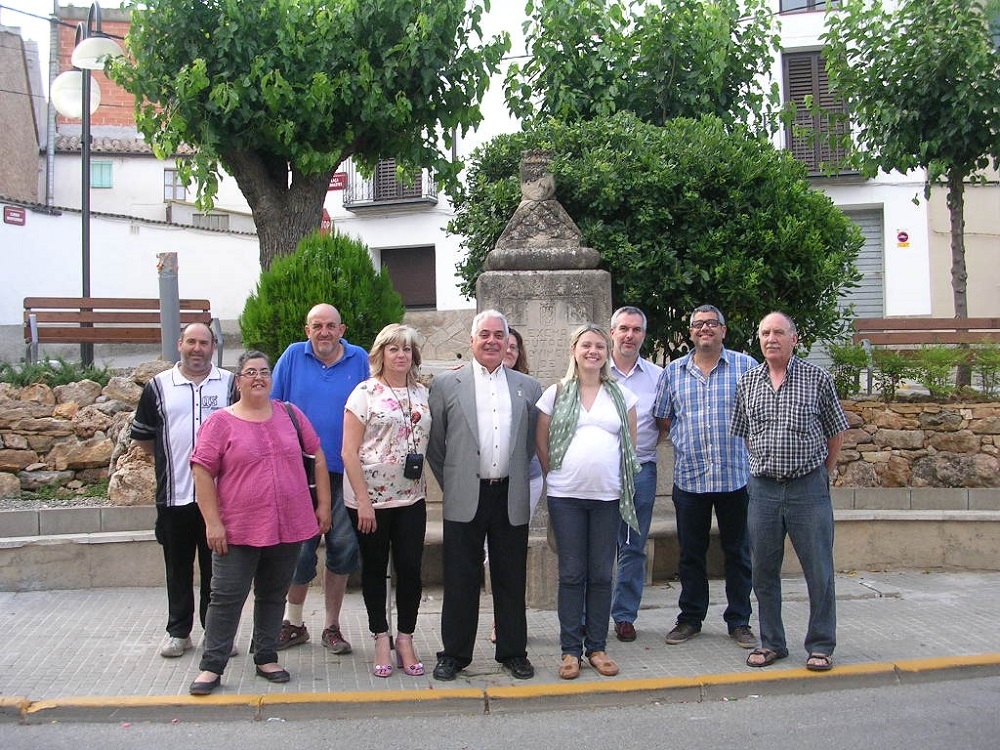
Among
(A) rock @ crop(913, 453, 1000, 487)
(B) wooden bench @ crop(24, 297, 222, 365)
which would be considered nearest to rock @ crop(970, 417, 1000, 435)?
(A) rock @ crop(913, 453, 1000, 487)

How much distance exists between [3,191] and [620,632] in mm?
21159

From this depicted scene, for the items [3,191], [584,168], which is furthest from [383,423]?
[3,191]

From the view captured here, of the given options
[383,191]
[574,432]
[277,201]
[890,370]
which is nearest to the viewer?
[574,432]

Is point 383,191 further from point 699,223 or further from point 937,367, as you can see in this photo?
point 937,367

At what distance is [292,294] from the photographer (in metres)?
8.80

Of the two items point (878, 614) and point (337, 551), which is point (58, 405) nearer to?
point (337, 551)

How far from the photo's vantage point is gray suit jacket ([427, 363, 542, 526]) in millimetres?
5262

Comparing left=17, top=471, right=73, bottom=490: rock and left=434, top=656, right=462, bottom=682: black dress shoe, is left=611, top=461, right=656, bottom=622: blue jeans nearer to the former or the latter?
left=434, top=656, right=462, bottom=682: black dress shoe

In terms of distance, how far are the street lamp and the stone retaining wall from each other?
818 cm

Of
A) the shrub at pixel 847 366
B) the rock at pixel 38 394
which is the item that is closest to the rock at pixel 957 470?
the shrub at pixel 847 366

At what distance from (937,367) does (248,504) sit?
7.20 metres

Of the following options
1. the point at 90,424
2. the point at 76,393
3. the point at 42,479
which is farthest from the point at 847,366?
the point at 42,479

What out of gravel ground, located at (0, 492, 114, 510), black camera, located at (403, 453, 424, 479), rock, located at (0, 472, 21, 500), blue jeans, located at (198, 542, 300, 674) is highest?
black camera, located at (403, 453, 424, 479)

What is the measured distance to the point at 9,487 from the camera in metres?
8.67
